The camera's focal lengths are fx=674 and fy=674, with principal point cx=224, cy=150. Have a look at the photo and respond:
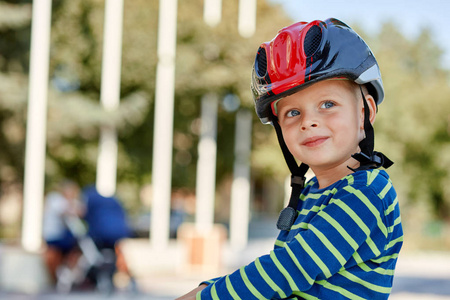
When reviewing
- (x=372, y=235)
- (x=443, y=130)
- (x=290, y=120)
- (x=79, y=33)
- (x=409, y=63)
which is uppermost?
(x=409, y=63)

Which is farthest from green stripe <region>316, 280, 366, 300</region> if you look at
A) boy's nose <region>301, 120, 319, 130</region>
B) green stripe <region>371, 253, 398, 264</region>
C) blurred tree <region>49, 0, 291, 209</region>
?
blurred tree <region>49, 0, 291, 209</region>

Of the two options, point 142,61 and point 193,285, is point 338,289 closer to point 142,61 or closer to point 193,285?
point 193,285

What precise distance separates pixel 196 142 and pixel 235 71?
3.64 m

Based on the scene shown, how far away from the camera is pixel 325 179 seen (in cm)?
194

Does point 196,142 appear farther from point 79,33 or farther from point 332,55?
point 332,55

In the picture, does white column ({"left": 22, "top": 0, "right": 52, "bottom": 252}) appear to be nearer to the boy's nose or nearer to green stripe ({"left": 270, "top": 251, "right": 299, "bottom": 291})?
the boy's nose

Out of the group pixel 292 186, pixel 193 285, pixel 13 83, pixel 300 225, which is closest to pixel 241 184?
pixel 13 83

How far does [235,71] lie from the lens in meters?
18.5

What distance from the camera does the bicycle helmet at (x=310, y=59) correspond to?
183cm

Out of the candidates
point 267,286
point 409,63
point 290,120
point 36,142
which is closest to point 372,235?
point 267,286

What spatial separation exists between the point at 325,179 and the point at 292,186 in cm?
17

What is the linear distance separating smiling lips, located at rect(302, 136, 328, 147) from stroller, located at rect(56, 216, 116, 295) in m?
8.41

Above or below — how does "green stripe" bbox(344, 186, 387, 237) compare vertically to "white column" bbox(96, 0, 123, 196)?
below

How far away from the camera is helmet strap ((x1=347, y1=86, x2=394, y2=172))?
1858 mm
